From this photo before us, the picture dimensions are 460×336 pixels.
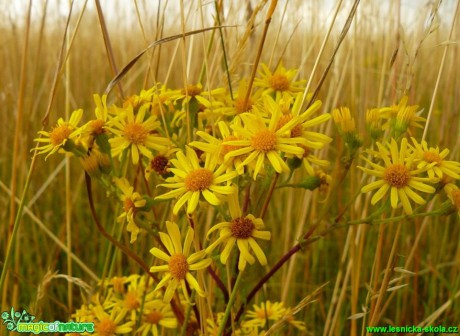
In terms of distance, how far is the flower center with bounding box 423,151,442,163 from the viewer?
28.7 inches

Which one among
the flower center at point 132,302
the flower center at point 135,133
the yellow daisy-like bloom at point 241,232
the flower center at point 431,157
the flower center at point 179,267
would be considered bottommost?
the flower center at point 132,302

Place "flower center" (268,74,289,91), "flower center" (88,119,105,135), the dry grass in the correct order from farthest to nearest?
the dry grass
"flower center" (268,74,289,91)
"flower center" (88,119,105,135)

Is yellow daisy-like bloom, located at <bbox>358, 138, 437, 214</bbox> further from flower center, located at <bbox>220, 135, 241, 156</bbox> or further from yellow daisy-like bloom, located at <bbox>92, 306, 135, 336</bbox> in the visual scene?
yellow daisy-like bloom, located at <bbox>92, 306, 135, 336</bbox>

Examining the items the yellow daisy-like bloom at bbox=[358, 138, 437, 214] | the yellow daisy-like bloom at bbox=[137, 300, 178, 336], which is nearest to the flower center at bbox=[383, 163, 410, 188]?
the yellow daisy-like bloom at bbox=[358, 138, 437, 214]

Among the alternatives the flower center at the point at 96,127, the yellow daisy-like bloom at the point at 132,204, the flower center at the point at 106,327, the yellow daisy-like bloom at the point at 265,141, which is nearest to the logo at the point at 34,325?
the flower center at the point at 106,327

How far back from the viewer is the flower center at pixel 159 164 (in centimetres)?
79

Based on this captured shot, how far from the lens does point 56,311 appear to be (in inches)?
53.2

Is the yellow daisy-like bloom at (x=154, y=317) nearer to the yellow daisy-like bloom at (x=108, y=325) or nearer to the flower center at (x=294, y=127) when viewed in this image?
the yellow daisy-like bloom at (x=108, y=325)

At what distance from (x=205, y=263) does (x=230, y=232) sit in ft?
0.18

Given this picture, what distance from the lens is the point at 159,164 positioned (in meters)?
0.80

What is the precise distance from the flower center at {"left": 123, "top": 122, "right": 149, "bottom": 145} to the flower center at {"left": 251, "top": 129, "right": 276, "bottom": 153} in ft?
0.71

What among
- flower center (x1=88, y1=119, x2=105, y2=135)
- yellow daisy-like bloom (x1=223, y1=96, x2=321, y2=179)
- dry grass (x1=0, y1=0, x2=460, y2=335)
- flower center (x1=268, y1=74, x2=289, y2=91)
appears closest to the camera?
yellow daisy-like bloom (x1=223, y1=96, x2=321, y2=179)

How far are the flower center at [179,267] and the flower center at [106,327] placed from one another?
0.25 meters

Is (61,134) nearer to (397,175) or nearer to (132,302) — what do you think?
(132,302)
